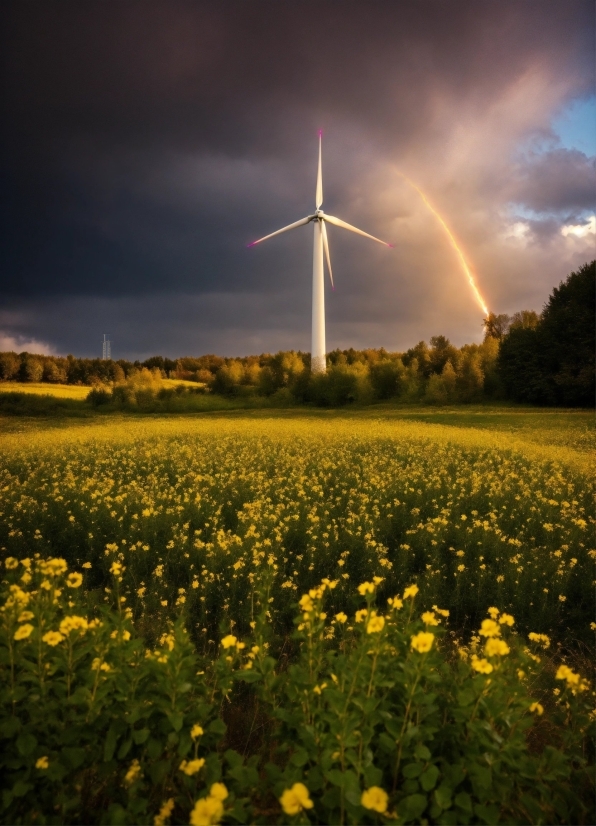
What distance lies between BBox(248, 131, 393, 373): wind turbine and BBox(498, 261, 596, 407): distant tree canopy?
17895mm

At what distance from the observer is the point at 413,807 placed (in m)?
2.43

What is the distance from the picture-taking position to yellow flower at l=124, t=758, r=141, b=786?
2805 mm

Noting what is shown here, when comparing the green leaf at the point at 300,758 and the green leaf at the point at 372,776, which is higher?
the green leaf at the point at 372,776

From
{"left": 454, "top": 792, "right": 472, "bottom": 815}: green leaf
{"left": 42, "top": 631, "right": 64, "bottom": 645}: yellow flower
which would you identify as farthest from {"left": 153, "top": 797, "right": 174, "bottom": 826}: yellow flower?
{"left": 454, "top": 792, "right": 472, "bottom": 815}: green leaf

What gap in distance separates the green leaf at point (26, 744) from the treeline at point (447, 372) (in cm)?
2782

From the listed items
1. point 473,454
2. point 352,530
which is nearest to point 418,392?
point 473,454

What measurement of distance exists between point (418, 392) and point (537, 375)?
12616 mm

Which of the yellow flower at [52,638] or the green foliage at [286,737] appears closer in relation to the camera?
the green foliage at [286,737]

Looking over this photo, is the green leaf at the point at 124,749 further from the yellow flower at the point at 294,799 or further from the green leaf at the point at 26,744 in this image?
the yellow flower at the point at 294,799

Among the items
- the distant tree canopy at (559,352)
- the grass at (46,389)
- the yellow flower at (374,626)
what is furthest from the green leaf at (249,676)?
the distant tree canopy at (559,352)

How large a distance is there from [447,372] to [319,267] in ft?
60.6

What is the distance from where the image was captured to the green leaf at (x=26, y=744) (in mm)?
2705

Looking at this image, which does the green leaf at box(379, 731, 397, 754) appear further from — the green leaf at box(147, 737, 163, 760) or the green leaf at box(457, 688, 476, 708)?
the green leaf at box(147, 737, 163, 760)

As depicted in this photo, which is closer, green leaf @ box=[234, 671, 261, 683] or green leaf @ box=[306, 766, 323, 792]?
green leaf @ box=[306, 766, 323, 792]
